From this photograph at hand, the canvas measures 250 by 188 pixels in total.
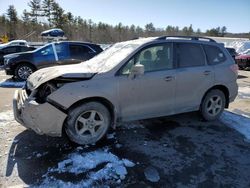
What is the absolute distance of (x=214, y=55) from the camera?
555 cm

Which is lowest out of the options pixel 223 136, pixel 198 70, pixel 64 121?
pixel 223 136

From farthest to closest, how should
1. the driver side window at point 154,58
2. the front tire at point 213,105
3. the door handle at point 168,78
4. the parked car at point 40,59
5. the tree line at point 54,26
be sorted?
the tree line at point 54,26 → the parked car at point 40,59 → the front tire at point 213,105 → the door handle at point 168,78 → the driver side window at point 154,58

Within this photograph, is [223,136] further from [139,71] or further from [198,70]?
[139,71]

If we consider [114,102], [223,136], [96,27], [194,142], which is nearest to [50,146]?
[114,102]

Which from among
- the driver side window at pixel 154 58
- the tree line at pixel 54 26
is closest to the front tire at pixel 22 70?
the driver side window at pixel 154 58

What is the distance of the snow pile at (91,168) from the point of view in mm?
3305

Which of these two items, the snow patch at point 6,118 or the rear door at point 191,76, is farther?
the snow patch at point 6,118

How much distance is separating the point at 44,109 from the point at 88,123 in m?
0.73

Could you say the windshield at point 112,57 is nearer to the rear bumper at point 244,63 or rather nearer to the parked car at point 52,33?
the parked car at point 52,33

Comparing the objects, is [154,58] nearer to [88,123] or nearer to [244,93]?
[88,123]

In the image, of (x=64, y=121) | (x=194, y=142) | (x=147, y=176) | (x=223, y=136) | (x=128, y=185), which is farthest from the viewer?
(x=223, y=136)

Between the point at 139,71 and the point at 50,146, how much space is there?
73.0 inches

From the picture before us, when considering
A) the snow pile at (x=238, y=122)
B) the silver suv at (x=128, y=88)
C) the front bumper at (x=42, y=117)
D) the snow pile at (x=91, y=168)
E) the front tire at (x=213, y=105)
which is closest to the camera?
the snow pile at (x=91, y=168)

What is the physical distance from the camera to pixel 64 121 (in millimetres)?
Answer: 4102
